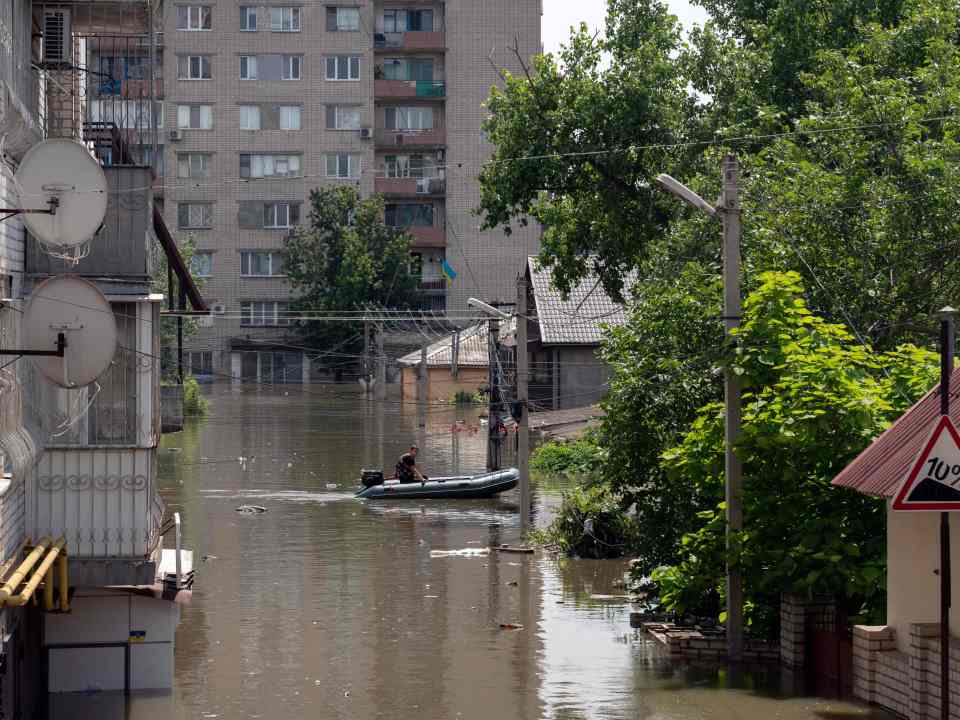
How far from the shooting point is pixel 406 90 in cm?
8462

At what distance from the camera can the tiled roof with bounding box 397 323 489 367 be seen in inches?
2921

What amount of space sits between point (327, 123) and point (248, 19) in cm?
695

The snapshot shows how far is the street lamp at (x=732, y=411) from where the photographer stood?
17656 mm

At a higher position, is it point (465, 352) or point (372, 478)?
point (465, 352)

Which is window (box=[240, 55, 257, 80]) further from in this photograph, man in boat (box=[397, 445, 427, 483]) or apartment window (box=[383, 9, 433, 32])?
man in boat (box=[397, 445, 427, 483])

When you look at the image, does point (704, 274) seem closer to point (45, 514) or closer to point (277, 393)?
point (45, 514)

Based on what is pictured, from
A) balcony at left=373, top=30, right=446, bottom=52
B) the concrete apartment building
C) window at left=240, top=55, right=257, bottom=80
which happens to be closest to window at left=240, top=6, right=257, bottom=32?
the concrete apartment building

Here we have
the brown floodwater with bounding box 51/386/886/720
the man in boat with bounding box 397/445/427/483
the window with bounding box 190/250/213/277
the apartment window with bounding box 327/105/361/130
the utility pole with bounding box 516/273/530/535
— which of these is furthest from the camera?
the apartment window with bounding box 327/105/361/130

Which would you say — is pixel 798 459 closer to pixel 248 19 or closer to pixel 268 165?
pixel 268 165

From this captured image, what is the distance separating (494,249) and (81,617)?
231 feet

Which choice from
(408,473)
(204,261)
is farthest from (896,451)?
(204,261)

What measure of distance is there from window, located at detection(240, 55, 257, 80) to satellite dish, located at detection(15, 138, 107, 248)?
73190mm

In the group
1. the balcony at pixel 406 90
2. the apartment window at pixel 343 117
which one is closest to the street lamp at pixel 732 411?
the balcony at pixel 406 90

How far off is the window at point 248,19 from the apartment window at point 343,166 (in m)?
8.11
